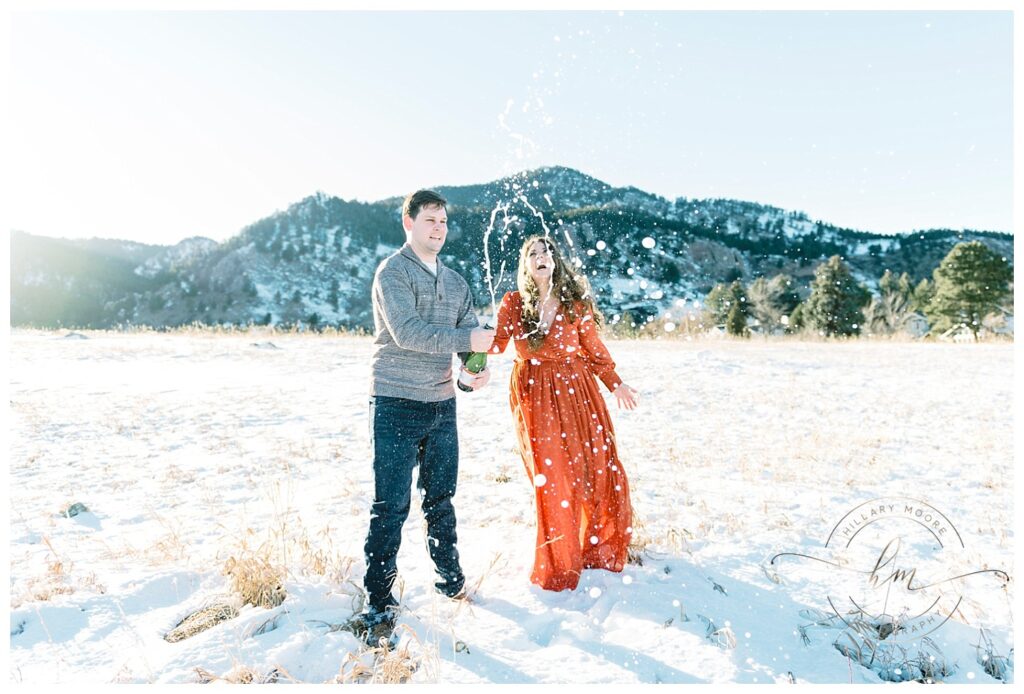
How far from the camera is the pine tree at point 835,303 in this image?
112 feet

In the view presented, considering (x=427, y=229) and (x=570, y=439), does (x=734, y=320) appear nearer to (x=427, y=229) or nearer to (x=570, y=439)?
(x=570, y=439)

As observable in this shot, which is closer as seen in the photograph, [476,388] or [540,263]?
[476,388]

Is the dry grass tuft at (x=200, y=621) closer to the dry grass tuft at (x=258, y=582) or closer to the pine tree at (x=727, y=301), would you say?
the dry grass tuft at (x=258, y=582)

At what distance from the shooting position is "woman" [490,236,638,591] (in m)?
3.16

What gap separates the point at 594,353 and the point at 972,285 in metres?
44.7

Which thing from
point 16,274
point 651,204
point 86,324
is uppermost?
point 651,204

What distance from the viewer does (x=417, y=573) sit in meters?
3.21

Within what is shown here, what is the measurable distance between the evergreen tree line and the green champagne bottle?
3344 cm

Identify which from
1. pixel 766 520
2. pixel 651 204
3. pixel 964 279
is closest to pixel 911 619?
pixel 766 520

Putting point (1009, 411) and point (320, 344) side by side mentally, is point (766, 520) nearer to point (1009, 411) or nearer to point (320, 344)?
point (1009, 411)

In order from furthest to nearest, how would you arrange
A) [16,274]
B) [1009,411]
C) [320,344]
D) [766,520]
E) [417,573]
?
[16,274] → [320,344] → [1009,411] → [766,520] → [417,573]

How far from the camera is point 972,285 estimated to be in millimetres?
36250

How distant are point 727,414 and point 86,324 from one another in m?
97.7

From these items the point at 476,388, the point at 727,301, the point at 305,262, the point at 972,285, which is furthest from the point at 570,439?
the point at 305,262
